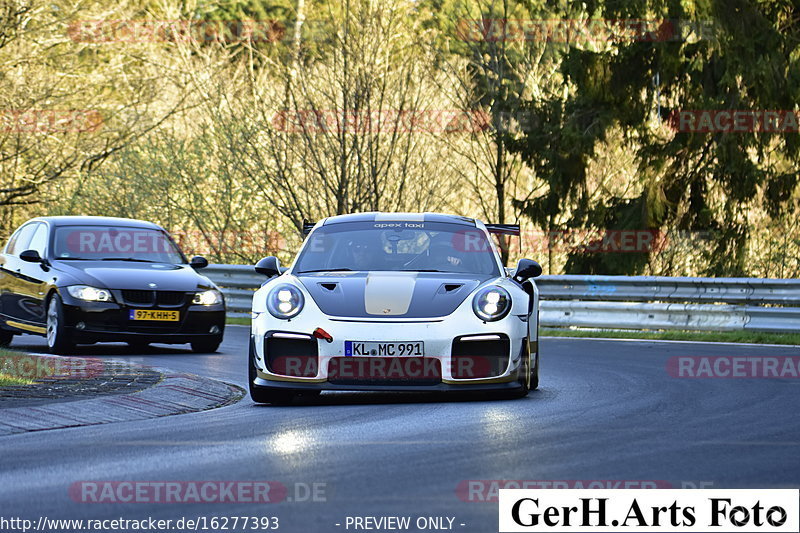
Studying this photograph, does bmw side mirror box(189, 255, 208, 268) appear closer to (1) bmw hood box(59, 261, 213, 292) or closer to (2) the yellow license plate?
(1) bmw hood box(59, 261, 213, 292)

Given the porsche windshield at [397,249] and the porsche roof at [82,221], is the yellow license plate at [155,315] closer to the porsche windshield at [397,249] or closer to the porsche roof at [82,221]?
the porsche roof at [82,221]

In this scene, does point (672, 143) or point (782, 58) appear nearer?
point (782, 58)

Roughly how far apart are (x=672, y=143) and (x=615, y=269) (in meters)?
2.57

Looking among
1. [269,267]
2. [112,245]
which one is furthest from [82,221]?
[269,267]

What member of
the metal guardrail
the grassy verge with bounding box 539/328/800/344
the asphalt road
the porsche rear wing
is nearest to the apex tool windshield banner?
the asphalt road

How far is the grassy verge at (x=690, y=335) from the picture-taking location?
58.1ft

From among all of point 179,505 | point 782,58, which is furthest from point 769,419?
point 782,58

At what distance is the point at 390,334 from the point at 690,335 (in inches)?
380

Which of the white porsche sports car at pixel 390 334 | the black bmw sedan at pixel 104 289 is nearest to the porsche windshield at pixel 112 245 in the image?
the black bmw sedan at pixel 104 289

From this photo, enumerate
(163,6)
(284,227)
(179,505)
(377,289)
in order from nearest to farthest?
(179,505), (377,289), (284,227), (163,6)

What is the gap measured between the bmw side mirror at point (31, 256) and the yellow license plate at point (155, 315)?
1413 millimetres

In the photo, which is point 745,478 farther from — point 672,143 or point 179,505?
point 672,143

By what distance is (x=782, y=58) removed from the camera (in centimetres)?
2364

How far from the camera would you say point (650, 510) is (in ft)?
18.9
